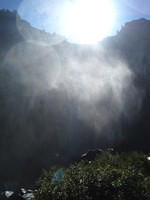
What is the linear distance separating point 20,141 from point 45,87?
1206cm

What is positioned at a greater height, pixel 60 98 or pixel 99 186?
pixel 99 186

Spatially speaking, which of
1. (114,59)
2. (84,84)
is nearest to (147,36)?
(114,59)

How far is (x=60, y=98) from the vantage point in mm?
38469

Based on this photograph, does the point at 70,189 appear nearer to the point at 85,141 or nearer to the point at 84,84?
the point at 85,141

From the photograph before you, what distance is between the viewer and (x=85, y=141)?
34.2m

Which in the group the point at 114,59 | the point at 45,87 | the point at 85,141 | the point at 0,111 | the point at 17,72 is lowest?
the point at 85,141

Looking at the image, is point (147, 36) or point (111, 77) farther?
point (147, 36)

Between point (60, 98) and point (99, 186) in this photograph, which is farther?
point (60, 98)

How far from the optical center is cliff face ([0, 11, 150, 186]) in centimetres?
3152

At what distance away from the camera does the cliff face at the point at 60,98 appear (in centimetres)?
3152

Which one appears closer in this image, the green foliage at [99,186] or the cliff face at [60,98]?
the green foliage at [99,186]

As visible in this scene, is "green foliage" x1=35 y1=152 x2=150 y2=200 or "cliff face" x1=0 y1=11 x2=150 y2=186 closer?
"green foliage" x1=35 y1=152 x2=150 y2=200

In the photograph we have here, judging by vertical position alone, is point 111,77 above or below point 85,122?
above

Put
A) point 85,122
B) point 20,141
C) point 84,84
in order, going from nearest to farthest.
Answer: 1. point 20,141
2. point 85,122
3. point 84,84
